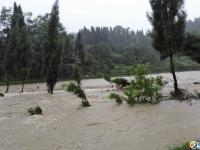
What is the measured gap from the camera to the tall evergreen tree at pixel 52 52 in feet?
142

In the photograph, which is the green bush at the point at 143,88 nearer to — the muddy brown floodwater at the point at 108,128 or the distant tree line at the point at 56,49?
the muddy brown floodwater at the point at 108,128

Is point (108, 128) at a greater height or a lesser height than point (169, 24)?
lesser

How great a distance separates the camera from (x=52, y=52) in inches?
1757

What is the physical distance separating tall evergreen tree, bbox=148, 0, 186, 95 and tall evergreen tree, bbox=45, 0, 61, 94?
15602mm

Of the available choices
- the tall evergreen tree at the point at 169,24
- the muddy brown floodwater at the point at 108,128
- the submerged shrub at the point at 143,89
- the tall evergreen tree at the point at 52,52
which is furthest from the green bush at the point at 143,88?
the tall evergreen tree at the point at 52,52

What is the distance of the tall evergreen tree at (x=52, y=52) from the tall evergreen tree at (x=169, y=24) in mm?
15602

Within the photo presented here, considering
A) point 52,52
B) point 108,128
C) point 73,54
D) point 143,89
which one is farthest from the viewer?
point 73,54

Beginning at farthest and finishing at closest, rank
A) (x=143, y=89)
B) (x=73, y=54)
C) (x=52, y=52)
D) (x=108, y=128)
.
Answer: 1. (x=73, y=54)
2. (x=52, y=52)
3. (x=143, y=89)
4. (x=108, y=128)

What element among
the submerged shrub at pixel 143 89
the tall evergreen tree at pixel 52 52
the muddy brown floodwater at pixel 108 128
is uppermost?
the tall evergreen tree at pixel 52 52

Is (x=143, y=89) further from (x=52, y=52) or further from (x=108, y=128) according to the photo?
(x=52, y=52)

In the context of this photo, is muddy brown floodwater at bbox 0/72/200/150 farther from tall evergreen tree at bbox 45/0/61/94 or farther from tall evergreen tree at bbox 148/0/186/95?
tall evergreen tree at bbox 45/0/61/94

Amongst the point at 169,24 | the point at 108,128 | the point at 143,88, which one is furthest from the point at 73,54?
the point at 108,128

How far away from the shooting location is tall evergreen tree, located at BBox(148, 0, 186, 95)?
30438 mm

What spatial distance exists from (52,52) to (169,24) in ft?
59.2
